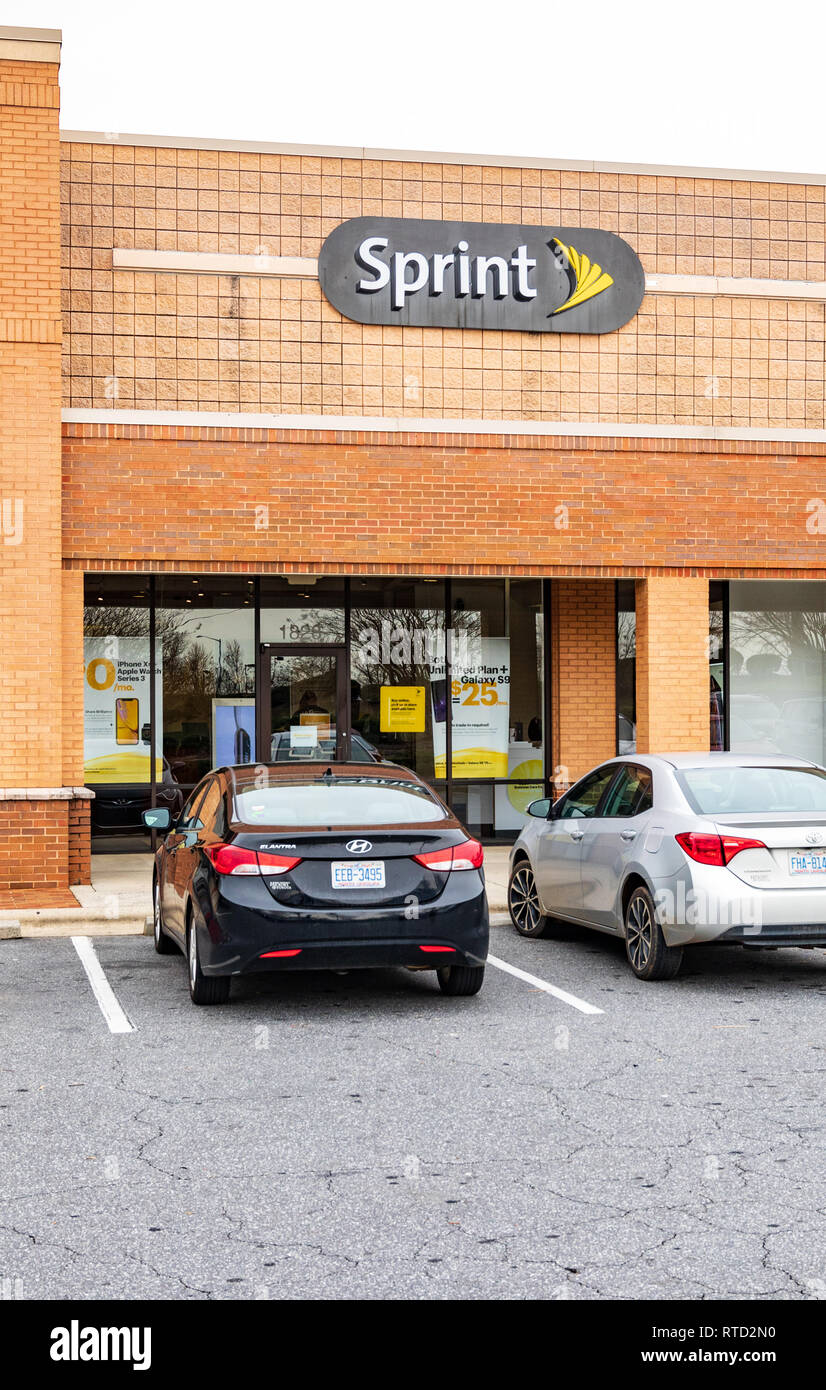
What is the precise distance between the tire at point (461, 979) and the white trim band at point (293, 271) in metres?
9.22

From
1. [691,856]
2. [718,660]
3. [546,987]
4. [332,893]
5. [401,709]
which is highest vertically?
[718,660]

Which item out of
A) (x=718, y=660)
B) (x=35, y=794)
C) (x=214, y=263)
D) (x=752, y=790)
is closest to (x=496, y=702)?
(x=718, y=660)

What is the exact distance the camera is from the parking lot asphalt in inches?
166

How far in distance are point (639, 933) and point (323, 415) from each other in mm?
7966

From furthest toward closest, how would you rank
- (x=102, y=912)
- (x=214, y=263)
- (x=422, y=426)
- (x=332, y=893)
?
(x=422, y=426) < (x=214, y=263) < (x=102, y=912) < (x=332, y=893)

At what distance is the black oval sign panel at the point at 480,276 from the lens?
50.6ft

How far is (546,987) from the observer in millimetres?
9023

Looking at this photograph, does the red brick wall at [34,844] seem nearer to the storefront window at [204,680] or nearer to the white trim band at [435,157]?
the storefront window at [204,680]

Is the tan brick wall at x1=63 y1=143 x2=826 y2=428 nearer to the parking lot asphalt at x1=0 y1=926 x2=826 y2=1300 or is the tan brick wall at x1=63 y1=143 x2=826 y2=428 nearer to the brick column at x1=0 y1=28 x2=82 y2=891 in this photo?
the brick column at x1=0 y1=28 x2=82 y2=891

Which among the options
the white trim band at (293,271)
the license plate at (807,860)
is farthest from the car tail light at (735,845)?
the white trim band at (293,271)

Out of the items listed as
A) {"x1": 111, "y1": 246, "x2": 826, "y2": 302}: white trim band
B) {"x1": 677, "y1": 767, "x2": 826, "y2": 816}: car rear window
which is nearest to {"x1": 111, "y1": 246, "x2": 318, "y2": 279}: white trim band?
{"x1": 111, "y1": 246, "x2": 826, "y2": 302}: white trim band

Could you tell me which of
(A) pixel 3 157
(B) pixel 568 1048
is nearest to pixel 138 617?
(A) pixel 3 157

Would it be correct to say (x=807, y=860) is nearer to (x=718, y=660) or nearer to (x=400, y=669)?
(x=400, y=669)

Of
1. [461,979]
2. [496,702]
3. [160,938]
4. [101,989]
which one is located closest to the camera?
[461,979]
